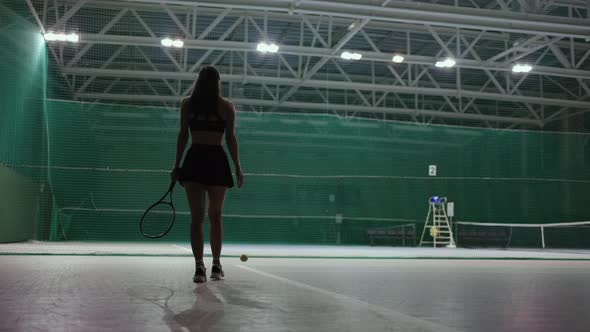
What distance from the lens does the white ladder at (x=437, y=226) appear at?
45.0 ft

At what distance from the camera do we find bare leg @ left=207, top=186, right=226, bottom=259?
3.84 m

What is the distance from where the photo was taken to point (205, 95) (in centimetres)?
388

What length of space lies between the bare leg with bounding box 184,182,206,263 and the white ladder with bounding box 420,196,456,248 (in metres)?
10.4

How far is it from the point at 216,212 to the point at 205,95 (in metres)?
0.79

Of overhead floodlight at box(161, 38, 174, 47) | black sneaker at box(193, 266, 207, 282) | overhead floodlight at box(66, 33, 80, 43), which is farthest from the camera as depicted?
overhead floodlight at box(161, 38, 174, 47)

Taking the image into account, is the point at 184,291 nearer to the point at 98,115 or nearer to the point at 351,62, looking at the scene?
the point at 98,115

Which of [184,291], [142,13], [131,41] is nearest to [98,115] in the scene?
[131,41]

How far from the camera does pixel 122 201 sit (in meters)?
12.1

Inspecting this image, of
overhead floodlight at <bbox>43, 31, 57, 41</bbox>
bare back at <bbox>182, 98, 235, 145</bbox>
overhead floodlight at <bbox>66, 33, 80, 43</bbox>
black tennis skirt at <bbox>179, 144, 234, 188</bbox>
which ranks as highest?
overhead floodlight at <bbox>66, 33, 80, 43</bbox>

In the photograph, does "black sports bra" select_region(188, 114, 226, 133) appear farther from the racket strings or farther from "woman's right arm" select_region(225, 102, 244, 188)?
the racket strings

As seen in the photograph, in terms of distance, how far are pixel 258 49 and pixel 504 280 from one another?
9266 millimetres

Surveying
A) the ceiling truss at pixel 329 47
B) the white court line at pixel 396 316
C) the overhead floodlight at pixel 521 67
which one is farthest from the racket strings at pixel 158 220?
the white court line at pixel 396 316

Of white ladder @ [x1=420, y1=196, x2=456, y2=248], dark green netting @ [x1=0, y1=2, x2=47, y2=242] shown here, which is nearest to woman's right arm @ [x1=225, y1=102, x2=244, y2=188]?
dark green netting @ [x1=0, y1=2, x2=47, y2=242]

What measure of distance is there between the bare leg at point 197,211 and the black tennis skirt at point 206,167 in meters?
0.07
